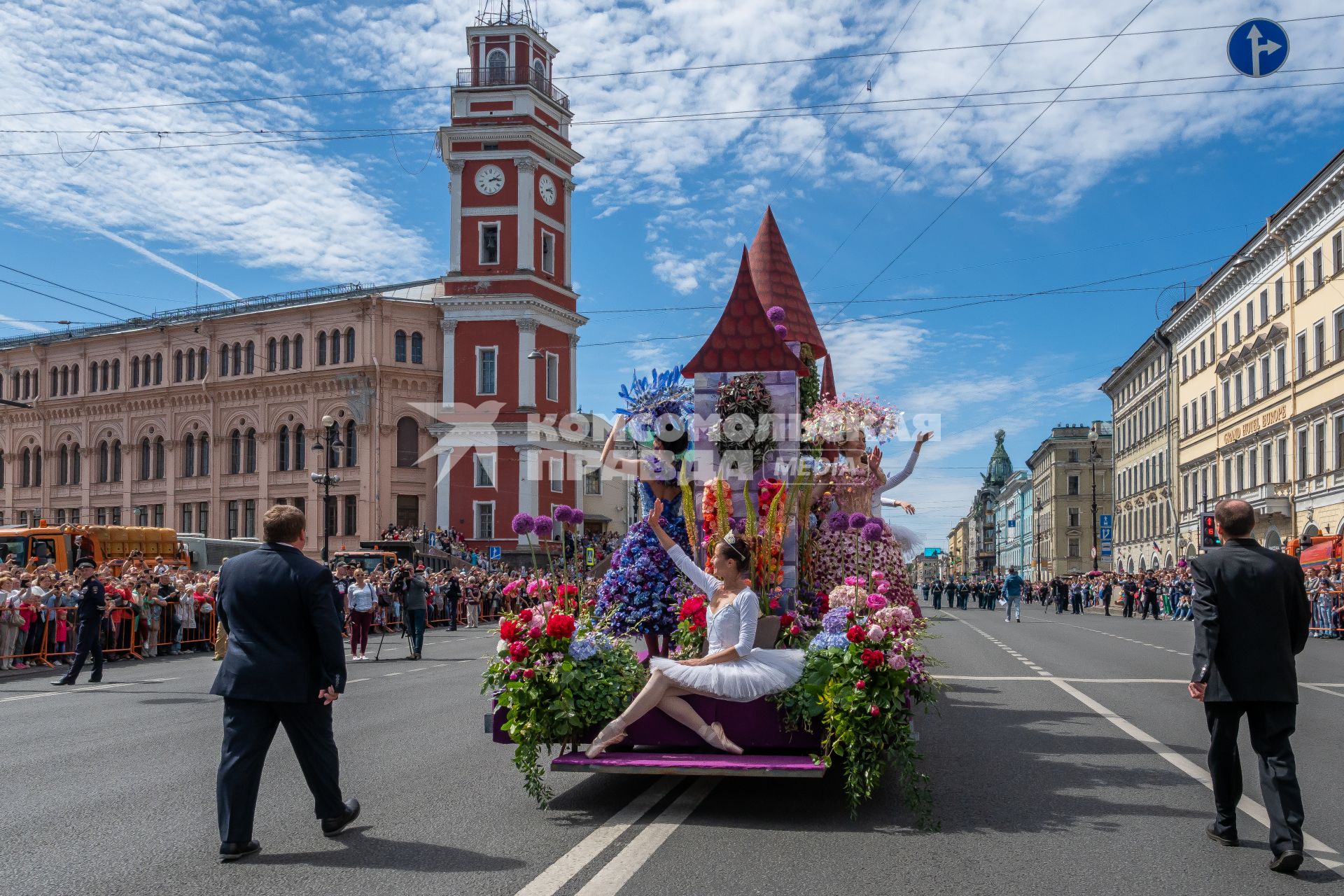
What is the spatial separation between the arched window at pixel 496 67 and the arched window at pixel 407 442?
1788 centimetres

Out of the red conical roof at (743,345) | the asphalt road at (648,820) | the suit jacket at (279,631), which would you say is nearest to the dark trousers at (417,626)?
the asphalt road at (648,820)

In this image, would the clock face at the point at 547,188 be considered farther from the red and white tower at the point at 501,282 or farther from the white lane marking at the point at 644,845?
the white lane marking at the point at 644,845

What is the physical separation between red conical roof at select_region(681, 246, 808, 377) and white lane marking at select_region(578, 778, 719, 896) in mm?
3629

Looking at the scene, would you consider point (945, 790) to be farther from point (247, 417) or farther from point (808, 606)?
point (247, 417)

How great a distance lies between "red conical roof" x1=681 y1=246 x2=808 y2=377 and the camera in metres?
10.1

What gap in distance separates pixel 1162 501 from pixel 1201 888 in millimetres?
71125

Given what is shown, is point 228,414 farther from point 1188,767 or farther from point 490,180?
point 1188,767

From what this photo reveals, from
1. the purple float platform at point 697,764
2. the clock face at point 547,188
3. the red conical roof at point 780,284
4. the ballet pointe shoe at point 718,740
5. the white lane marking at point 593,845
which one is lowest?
the white lane marking at point 593,845

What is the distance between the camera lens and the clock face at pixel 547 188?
194ft

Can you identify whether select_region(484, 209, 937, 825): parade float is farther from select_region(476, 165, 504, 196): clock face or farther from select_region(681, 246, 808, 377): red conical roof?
select_region(476, 165, 504, 196): clock face

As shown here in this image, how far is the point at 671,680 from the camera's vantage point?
7.21 metres

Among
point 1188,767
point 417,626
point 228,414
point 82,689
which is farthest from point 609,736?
point 228,414

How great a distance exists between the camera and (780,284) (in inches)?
479

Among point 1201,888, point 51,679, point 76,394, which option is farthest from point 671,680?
point 76,394
